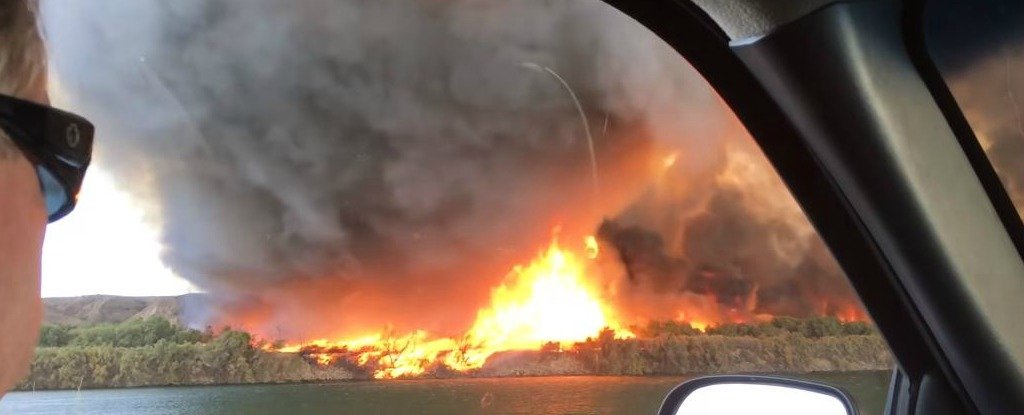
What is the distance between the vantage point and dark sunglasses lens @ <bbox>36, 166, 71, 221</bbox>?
119 cm

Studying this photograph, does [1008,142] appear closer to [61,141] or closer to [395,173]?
[61,141]

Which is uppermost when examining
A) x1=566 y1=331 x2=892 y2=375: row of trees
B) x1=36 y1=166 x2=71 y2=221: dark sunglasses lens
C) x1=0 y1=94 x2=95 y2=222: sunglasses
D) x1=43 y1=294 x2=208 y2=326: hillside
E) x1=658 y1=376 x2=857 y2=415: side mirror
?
x1=566 y1=331 x2=892 y2=375: row of trees

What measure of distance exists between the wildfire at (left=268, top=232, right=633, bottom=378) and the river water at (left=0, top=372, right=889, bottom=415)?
0.13m

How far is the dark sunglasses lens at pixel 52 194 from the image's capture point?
3.89 ft

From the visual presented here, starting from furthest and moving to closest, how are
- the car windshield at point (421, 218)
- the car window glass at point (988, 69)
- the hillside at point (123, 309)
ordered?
the car windshield at point (421, 218)
the hillside at point (123, 309)
the car window glass at point (988, 69)

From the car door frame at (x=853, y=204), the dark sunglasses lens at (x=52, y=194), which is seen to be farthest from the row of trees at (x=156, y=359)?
the car door frame at (x=853, y=204)

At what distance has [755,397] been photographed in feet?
6.96

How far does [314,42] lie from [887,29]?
3.26 metres

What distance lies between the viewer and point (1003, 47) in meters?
1.84

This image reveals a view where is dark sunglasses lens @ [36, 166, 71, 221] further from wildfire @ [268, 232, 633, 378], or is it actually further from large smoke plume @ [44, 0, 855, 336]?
wildfire @ [268, 232, 633, 378]

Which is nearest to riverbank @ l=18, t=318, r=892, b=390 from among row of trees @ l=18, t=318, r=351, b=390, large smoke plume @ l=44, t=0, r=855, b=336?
row of trees @ l=18, t=318, r=351, b=390

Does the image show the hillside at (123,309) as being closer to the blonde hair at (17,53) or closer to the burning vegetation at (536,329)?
A: the burning vegetation at (536,329)

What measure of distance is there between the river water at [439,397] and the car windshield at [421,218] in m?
0.01

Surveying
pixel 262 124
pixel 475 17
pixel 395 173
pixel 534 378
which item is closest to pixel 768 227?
pixel 534 378
